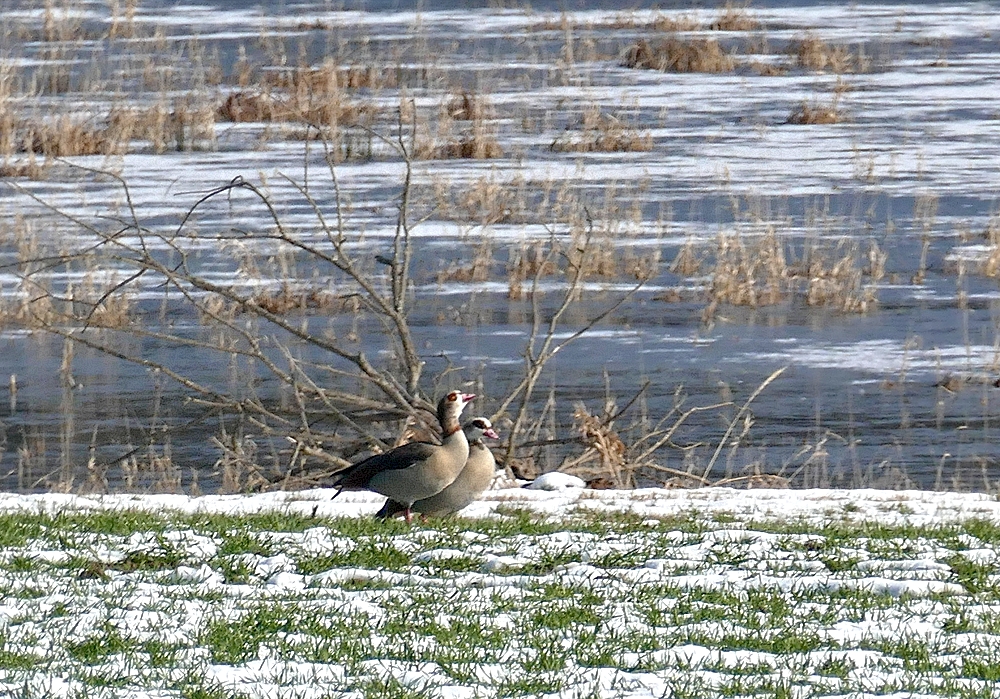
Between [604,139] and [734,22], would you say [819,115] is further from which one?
[734,22]

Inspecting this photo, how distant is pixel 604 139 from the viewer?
23.2 m

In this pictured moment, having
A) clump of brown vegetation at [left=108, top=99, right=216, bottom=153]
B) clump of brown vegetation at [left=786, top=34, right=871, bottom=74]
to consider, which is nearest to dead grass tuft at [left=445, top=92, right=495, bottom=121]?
clump of brown vegetation at [left=108, top=99, right=216, bottom=153]

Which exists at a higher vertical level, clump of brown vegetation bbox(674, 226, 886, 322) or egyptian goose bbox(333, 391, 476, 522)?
egyptian goose bbox(333, 391, 476, 522)

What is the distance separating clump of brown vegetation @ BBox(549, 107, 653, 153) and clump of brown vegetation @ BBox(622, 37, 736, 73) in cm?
475

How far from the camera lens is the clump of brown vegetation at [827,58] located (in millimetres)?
28141

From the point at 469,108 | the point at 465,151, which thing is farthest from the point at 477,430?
the point at 469,108

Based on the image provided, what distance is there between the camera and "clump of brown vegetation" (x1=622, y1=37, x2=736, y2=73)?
2842 centimetres

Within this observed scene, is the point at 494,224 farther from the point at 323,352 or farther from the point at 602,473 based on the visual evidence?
the point at 602,473

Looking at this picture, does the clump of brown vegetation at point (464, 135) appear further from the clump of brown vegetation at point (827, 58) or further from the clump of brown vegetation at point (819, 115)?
the clump of brown vegetation at point (827, 58)

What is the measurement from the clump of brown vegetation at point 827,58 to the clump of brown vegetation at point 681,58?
1106 millimetres

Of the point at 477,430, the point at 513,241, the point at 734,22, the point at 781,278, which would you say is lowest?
the point at 781,278

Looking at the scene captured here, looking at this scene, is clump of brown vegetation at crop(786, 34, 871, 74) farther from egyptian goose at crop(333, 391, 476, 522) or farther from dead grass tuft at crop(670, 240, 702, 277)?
egyptian goose at crop(333, 391, 476, 522)

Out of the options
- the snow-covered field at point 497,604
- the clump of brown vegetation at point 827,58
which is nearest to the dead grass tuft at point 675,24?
the clump of brown vegetation at point 827,58

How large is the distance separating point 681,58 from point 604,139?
5.98 m
